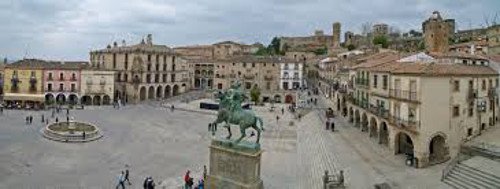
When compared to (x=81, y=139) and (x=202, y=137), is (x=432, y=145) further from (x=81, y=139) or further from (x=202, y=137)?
(x=81, y=139)

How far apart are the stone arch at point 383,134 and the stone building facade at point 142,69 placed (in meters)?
48.8

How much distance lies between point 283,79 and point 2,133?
52160 mm

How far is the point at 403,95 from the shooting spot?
32.1 meters

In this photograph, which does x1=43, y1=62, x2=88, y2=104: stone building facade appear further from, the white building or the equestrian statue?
the equestrian statue

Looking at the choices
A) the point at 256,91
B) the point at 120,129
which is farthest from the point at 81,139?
the point at 256,91

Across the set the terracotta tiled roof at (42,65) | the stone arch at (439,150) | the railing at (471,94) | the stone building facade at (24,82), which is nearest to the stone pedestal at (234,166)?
the stone arch at (439,150)

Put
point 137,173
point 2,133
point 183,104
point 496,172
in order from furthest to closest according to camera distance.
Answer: point 183,104 < point 2,133 < point 137,173 < point 496,172

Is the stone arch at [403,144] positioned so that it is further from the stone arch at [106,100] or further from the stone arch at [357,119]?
the stone arch at [106,100]

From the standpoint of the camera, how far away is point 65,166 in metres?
29.5

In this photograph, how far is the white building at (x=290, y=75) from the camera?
85250 mm

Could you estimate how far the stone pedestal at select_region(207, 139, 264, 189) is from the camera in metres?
21.0

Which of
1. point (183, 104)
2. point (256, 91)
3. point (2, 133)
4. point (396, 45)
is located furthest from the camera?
point (396, 45)

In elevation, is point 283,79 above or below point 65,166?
above

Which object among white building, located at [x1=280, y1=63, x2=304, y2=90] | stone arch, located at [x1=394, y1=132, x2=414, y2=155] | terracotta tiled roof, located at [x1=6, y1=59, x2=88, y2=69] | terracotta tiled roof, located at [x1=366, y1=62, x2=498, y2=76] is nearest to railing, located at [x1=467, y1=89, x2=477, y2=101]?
terracotta tiled roof, located at [x1=366, y1=62, x2=498, y2=76]
